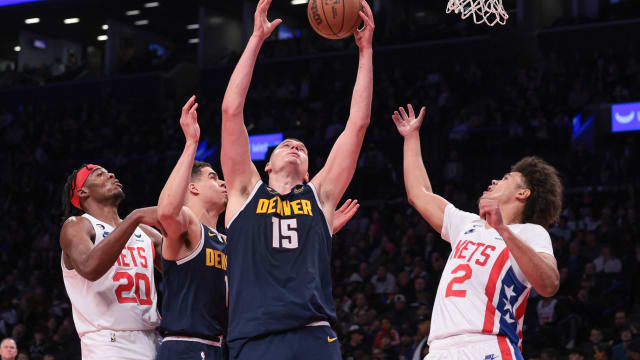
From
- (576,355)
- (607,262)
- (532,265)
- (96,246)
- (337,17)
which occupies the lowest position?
(576,355)

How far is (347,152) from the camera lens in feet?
14.2

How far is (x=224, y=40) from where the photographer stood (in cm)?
2652

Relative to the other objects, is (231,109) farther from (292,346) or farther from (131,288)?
(131,288)

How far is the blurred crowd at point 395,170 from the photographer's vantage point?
38.3 ft

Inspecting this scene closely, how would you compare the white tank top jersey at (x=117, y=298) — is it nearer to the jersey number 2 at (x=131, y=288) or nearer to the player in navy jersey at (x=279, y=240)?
the jersey number 2 at (x=131, y=288)

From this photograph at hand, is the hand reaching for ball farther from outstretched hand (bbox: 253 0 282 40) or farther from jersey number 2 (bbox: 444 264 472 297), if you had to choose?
jersey number 2 (bbox: 444 264 472 297)

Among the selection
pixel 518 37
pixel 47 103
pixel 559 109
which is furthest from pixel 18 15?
pixel 559 109

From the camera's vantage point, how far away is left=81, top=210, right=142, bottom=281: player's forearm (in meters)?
4.54

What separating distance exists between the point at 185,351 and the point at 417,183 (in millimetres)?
1703

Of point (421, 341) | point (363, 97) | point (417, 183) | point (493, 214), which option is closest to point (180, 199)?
point (363, 97)

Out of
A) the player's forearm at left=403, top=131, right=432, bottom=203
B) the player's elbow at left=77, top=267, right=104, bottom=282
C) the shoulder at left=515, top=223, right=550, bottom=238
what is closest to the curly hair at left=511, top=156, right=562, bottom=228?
the shoulder at left=515, top=223, right=550, bottom=238

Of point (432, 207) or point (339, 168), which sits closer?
point (339, 168)

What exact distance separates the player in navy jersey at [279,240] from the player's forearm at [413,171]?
0.82 meters

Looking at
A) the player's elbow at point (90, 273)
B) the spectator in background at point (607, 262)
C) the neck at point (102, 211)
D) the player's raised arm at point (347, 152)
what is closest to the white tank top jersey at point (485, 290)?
the player's raised arm at point (347, 152)
